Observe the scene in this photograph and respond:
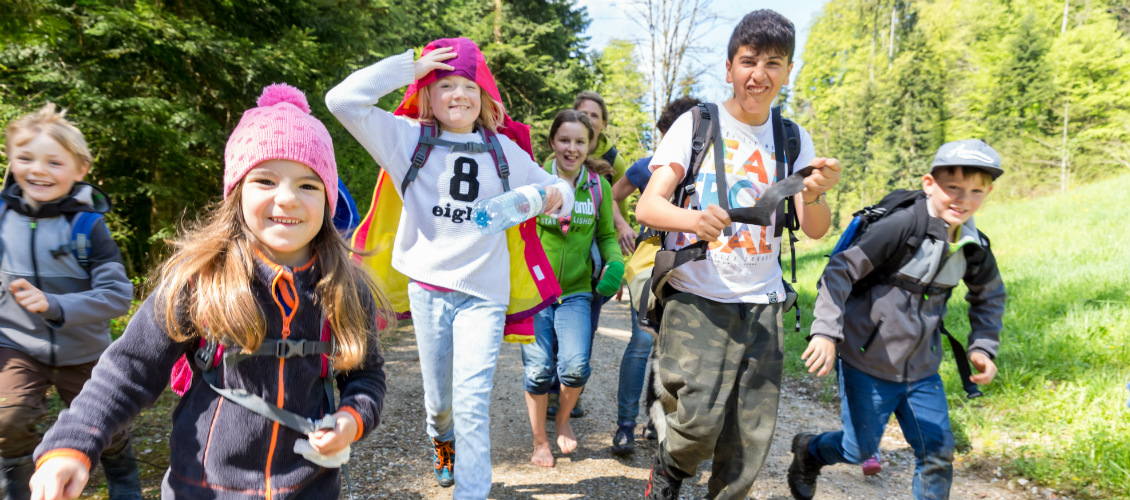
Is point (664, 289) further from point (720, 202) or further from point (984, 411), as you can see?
point (984, 411)

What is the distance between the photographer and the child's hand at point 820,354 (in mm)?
2685

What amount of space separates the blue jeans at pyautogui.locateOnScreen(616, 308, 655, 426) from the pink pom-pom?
114 inches

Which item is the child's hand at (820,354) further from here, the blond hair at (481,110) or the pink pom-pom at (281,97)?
the pink pom-pom at (281,97)

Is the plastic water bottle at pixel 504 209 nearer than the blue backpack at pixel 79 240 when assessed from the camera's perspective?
No

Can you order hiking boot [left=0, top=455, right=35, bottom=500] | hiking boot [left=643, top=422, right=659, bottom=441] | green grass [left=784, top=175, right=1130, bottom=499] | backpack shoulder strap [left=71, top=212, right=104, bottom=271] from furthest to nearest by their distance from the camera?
hiking boot [left=643, top=422, right=659, bottom=441], green grass [left=784, top=175, right=1130, bottom=499], backpack shoulder strap [left=71, top=212, right=104, bottom=271], hiking boot [left=0, top=455, right=35, bottom=500]

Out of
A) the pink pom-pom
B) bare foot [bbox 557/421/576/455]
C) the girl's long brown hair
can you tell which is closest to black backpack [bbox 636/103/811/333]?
the girl's long brown hair

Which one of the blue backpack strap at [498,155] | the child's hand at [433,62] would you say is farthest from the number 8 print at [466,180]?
the child's hand at [433,62]

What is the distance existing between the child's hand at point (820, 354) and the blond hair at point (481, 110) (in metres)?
1.97

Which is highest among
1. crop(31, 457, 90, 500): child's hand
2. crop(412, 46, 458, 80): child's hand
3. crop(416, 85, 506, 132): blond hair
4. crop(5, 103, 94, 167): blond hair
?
crop(412, 46, 458, 80): child's hand

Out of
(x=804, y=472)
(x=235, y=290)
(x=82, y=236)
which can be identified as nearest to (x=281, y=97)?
(x=235, y=290)

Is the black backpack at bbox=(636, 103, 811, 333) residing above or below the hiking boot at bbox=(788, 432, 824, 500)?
above

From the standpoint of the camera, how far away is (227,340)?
66.1 inches

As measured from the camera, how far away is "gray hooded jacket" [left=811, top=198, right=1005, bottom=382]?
2.93 metres

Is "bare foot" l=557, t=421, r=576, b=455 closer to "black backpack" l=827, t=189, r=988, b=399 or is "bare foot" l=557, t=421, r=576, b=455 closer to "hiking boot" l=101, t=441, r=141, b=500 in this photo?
"black backpack" l=827, t=189, r=988, b=399
